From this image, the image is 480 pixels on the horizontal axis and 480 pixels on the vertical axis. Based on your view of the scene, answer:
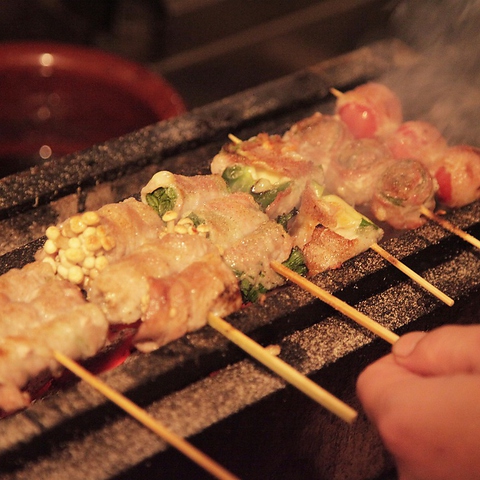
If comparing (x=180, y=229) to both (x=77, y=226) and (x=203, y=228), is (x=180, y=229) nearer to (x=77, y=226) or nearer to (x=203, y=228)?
(x=203, y=228)

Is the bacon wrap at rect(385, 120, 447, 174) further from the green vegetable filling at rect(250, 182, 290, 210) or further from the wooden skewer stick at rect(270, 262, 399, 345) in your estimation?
the wooden skewer stick at rect(270, 262, 399, 345)

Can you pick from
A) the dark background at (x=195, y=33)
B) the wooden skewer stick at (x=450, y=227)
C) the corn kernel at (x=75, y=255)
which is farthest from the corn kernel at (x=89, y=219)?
the dark background at (x=195, y=33)

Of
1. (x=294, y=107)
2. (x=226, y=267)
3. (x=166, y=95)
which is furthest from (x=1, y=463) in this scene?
(x=166, y=95)

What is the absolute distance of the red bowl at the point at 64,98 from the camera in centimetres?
513

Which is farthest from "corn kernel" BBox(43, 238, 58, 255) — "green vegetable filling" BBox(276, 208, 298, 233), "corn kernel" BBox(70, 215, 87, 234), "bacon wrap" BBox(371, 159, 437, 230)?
"bacon wrap" BBox(371, 159, 437, 230)

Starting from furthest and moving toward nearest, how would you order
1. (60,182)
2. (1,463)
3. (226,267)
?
1. (60,182)
2. (226,267)
3. (1,463)

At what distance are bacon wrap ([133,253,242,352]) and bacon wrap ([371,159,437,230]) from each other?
112 cm

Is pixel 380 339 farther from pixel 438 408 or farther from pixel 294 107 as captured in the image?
pixel 294 107

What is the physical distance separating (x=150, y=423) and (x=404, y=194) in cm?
186

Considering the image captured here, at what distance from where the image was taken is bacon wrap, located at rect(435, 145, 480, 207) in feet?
11.6

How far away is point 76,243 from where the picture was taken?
8.83 ft

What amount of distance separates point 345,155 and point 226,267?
4.35ft

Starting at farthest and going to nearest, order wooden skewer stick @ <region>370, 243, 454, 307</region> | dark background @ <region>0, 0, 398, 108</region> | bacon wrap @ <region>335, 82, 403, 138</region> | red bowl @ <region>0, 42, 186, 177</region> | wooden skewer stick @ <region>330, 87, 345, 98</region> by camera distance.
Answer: dark background @ <region>0, 0, 398, 108</region>
red bowl @ <region>0, 42, 186, 177</region>
wooden skewer stick @ <region>330, 87, 345, 98</region>
bacon wrap @ <region>335, 82, 403, 138</region>
wooden skewer stick @ <region>370, 243, 454, 307</region>

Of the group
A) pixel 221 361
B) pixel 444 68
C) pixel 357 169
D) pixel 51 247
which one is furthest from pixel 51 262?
pixel 444 68
